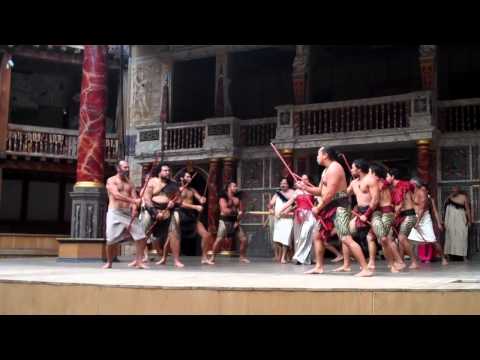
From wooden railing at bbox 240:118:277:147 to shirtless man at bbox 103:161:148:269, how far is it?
8967 millimetres

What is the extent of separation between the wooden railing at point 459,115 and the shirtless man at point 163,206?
29.2ft

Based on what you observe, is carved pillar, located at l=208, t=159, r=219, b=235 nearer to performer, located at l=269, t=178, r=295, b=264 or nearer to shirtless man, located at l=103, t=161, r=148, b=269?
performer, located at l=269, t=178, r=295, b=264

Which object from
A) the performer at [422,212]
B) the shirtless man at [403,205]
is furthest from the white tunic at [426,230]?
the shirtless man at [403,205]

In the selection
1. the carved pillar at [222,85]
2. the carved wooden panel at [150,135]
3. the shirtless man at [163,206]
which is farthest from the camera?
the carved wooden panel at [150,135]

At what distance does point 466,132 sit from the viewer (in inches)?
651

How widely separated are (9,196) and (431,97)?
51.4 ft

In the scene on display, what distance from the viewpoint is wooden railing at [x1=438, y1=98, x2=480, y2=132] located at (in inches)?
656

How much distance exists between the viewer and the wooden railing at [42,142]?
22.3 metres

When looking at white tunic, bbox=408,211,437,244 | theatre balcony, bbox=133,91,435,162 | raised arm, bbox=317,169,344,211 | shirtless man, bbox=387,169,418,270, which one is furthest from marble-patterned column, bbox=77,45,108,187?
raised arm, bbox=317,169,344,211

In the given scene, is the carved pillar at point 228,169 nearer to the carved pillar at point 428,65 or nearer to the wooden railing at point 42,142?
the carved pillar at point 428,65

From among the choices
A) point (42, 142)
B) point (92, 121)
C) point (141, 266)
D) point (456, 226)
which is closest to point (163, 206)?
point (141, 266)

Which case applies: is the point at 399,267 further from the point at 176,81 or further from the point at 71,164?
the point at 71,164

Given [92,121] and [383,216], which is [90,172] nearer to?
[92,121]

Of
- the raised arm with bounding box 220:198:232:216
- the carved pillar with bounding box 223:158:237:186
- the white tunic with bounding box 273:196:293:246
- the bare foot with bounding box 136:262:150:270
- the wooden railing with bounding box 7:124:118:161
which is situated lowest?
the bare foot with bounding box 136:262:150:270
